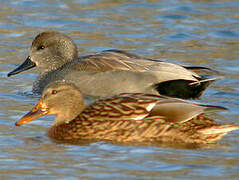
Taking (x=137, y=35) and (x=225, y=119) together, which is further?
(x=137, y=35)

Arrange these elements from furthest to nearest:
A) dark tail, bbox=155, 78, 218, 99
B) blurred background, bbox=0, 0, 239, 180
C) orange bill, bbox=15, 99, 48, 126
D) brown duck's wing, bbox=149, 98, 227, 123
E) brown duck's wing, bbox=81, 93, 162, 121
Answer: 1. dark tail, bbox=155, 78, 218, 99
2. orange bill, bbox=15, 99, 48, 126
3. brown duck's wing, bbox=81, 93, 162, 121
4. brown duck's wing, bbox=149, 98, 227, 123
5. blurred background, bbox=0, 0, 239, 180

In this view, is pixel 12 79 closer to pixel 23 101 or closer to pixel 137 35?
pixel 23 101

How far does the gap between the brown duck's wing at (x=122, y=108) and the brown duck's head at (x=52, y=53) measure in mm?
3592

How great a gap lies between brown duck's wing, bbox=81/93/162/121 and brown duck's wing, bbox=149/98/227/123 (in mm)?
89

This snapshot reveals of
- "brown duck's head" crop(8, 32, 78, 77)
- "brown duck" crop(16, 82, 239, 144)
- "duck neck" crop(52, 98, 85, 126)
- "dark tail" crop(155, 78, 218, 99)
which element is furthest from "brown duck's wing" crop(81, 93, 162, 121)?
"brown duck's head" crop(8, 32, 78, 77)

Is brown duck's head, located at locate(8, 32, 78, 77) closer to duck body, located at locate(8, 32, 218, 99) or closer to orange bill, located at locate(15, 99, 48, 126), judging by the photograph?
duck body, located at locate(8, 32, 218, 99)

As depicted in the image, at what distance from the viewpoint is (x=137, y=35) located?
14.3 meters

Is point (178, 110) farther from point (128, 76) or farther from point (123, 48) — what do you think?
point (123, 48)

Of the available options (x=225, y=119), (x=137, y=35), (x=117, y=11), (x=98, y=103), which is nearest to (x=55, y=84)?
(x=98, y=103)

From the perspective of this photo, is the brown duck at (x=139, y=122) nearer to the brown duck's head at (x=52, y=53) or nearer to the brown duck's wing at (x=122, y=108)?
the brown duck's wing at (x=122, y=108)

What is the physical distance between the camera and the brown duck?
777cm

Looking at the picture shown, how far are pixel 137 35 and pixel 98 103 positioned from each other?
627cm

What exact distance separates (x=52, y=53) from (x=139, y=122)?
4.13 meters

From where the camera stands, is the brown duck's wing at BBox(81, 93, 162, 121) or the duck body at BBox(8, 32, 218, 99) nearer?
the brown duck's wing at BBox(81, 93, 162, 121)
